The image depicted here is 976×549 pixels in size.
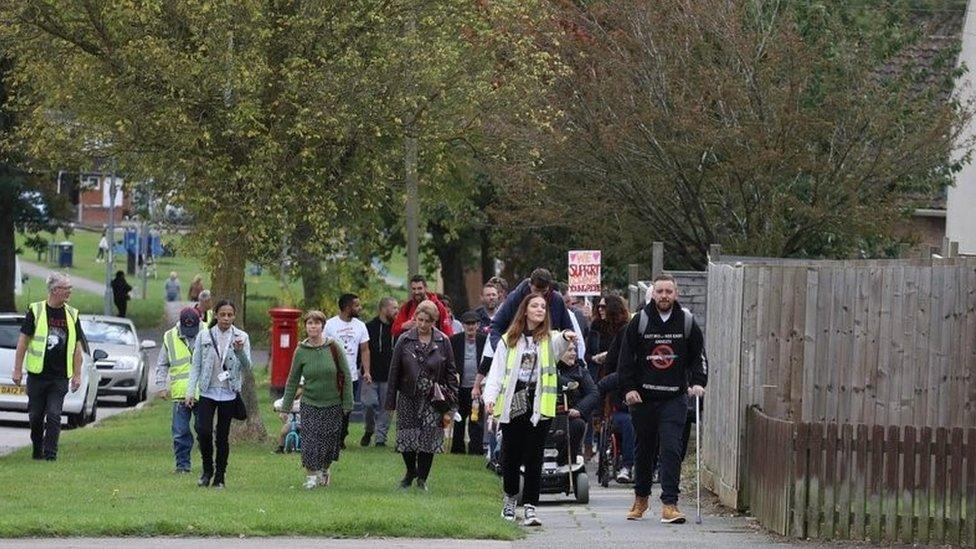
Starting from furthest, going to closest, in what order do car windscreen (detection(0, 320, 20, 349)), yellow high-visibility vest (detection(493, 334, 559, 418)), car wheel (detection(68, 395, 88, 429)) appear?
car wheel (detection(68, 395, 88, 429)), car windscreen (detection(0, 320, 20, 349)), yellow high-visibility vest (detection(493, 334, 559, 418))

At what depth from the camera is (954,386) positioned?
1330cm

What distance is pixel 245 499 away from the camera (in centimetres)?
1450

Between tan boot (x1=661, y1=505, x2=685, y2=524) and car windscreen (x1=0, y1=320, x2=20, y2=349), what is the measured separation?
14.5 meters

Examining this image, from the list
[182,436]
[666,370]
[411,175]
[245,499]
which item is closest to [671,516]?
[666,370]

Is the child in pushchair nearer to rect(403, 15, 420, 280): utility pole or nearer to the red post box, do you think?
rect(403, 15, 420, 280): utility pole

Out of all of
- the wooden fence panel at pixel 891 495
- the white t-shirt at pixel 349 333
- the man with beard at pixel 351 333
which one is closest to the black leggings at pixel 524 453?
the wooden fence panel at pixel 891 495

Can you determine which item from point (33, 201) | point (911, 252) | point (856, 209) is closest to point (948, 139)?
point (856, 209)

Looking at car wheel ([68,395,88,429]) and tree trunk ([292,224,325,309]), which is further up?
tree trunk ([292,224,325,309])

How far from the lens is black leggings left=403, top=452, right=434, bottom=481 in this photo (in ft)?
51.9

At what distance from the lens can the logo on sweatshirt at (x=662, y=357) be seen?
546 inches

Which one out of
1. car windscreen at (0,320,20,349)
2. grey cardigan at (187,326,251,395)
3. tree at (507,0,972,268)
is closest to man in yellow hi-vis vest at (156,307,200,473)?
grey cardigan at (187,326,251,395)

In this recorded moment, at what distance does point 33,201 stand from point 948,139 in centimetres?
3034

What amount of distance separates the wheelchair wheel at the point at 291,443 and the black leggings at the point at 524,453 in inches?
253

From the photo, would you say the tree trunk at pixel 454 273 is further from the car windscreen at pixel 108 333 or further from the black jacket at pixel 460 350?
the black jacket at pixel 460 350
